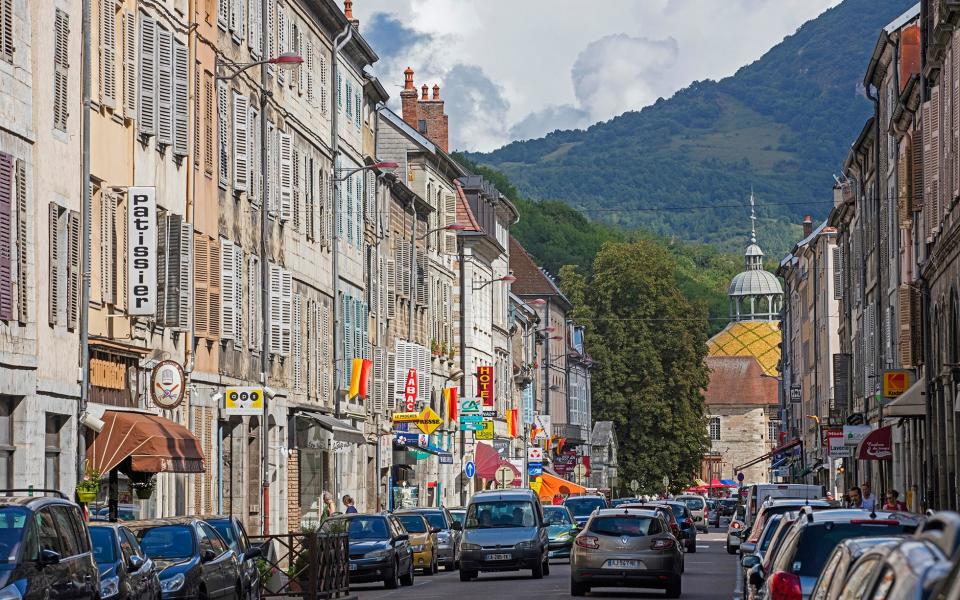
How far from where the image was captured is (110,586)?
16.4 meters

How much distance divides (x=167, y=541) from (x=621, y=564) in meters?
10.7

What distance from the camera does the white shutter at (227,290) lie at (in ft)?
118

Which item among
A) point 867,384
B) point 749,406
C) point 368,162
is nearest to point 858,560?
point 368,162

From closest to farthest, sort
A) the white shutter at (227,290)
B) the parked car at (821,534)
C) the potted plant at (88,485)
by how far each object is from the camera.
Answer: the parked car at (821,534)
the potted plant at (88,485)
the white shutter at (227,290)

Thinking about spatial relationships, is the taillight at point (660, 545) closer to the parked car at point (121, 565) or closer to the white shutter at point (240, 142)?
the white shutter at point (240, 142)

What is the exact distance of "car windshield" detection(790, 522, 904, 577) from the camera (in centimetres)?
1434

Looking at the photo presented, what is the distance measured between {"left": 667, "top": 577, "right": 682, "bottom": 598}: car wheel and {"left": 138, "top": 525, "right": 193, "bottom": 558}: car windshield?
11238 millimetres

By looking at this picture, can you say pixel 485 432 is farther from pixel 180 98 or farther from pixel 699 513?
pixel 180 98

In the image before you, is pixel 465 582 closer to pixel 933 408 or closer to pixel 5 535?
pixel 933 408

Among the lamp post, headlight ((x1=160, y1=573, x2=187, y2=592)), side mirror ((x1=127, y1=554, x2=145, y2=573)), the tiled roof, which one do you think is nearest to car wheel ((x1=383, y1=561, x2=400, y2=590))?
the lamp post

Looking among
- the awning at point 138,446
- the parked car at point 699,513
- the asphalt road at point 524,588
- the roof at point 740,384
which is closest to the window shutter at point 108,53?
the awning at point 138,446

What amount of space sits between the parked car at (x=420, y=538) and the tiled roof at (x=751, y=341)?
15283 centimetres

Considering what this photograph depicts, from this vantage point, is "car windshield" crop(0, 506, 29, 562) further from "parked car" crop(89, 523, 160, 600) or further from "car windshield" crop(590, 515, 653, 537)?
"car windshield" crop(590, 515, 653, 537)

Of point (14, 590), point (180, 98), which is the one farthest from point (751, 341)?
point (14, 590)
